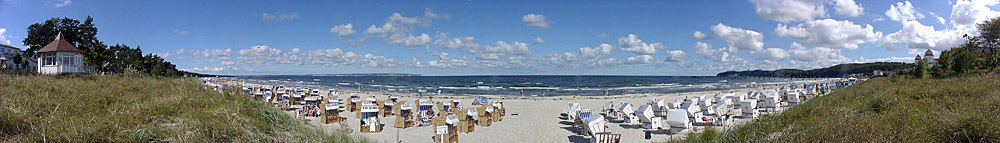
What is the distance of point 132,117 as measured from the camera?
15.1 feet

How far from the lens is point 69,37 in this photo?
3077 centimetres

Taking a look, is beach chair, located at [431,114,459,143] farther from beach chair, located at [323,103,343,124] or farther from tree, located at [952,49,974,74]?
tree, located at [952,49,974,74]

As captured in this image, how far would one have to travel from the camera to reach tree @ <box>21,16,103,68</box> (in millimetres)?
29859


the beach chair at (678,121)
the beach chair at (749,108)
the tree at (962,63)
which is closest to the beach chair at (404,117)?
the beach chair at (678,121)

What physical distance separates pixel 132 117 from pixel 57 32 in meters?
37.0

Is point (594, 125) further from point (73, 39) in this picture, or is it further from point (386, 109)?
point (73, 39)

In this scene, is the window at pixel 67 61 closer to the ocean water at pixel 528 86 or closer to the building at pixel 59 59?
the building at pixel 59 59

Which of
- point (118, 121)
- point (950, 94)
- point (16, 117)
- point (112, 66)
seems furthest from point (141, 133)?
point (112, 66)

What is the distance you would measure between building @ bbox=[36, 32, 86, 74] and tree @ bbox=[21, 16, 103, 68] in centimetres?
1163

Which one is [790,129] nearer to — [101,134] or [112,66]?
[101,134]

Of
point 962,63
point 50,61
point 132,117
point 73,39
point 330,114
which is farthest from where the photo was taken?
point 73,39

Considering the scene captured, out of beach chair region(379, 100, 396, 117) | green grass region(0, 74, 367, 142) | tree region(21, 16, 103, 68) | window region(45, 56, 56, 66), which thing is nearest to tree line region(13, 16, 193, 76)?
tree region(21, 16, 103, 68)

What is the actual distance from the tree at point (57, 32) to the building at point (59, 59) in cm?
1163

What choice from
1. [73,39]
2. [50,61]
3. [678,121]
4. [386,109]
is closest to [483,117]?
[386,109]
